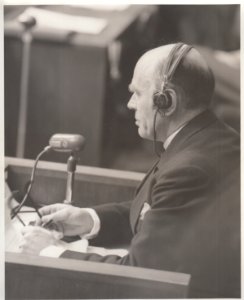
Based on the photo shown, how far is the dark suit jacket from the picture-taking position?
105 centimetres

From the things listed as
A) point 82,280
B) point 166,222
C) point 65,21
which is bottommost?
point 82,280

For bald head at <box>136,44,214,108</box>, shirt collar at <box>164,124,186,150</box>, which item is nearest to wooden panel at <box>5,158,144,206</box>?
shirt collar at <box>164,124,186,150</box>

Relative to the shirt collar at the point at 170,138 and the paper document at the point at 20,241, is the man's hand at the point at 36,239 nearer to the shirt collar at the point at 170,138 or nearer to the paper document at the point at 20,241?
the paper document at the point at 20,241

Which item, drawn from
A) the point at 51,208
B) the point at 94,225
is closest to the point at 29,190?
the point at 51,208

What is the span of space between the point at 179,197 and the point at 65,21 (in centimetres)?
51

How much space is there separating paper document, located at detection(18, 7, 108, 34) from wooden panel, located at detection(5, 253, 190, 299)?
0.55 meters

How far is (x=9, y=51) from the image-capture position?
1.20 meters

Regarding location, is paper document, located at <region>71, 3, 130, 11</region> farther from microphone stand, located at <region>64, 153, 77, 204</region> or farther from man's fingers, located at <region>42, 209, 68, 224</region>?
man's fingers, located at <region>42, 209, 68, 224</region>

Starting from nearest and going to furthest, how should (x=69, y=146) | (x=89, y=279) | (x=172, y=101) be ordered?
1. (x=89, y=279)
2. (x=172, y=101)
3. (x=69, y=146)

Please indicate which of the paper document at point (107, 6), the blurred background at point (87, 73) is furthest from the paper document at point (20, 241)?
the paper document at point (107, 6)

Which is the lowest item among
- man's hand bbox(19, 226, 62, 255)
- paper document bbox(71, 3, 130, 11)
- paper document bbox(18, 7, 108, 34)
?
man's hand bbox(19, 226, 62, 255)

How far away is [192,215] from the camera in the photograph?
1.08 meters

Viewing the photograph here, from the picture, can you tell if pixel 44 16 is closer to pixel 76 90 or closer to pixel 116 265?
pixel 76 90

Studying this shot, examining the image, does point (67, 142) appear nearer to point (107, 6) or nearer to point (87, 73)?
point (87, 73)
